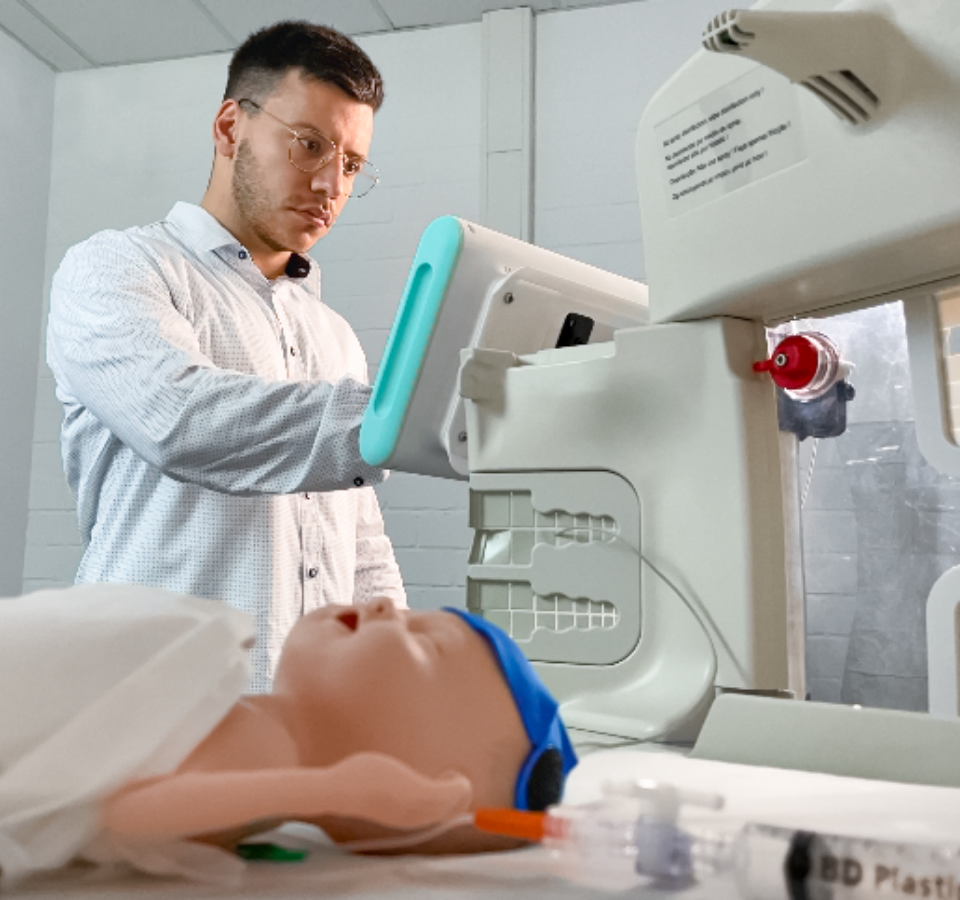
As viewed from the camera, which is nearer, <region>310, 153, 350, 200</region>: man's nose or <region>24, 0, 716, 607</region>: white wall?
<region>310, 153, 350, 200</region>: man's nose

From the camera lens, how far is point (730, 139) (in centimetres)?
76

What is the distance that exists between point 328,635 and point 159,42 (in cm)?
316

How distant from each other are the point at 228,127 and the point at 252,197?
181 mm

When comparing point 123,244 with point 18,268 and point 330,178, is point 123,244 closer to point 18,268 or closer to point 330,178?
point 330,178

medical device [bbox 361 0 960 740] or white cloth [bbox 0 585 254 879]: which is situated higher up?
medical device [bbox 361 0 960 740]

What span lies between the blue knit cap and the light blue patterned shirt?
2.29 ft

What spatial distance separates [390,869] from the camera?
38cm

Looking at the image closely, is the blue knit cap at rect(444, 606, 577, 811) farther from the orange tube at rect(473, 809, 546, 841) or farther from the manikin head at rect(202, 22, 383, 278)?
the manikin head at rect(202, 22, 383, 278)

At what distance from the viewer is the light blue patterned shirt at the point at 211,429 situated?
3.89 ft

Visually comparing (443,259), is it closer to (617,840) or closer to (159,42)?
(617,840)

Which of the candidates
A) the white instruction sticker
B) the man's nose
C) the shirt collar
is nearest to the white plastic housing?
the white instruction sticker

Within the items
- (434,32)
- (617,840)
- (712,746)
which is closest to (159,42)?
A: (434,32)

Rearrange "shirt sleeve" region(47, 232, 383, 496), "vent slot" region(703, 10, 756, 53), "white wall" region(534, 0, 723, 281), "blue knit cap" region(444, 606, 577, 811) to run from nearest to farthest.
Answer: "blue knit cap" region(444, 606, 577, 811)
"vent slot" region(703, 10, 756, 53)
"shirt sleeve" region(47, 232, 383, 496)
"white wall" region(534, 0, 723, 281)

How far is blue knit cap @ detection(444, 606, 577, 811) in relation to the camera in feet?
1.39
